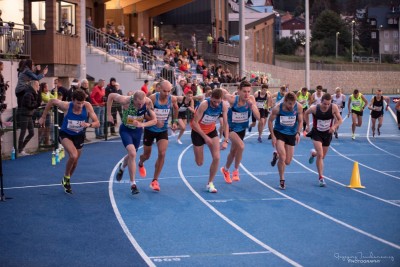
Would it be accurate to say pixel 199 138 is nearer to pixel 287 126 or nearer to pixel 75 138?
pixel 287 126

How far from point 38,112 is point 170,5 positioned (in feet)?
107

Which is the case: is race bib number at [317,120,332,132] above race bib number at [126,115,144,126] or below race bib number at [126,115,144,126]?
below

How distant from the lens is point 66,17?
102ft

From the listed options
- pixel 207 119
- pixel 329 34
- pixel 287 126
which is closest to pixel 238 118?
pixel 287 126

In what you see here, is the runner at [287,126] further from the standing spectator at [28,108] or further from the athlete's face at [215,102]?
the standing spectator at [28,108]

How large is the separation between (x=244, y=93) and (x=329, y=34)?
120722 millimetres

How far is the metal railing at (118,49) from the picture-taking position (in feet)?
121

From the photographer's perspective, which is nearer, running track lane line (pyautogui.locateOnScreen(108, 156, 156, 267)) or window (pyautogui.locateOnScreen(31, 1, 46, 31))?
running track lane line (pyautogui.locateOnScreen(108, 156, 156, 267))

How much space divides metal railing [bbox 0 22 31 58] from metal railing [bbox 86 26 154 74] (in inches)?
338

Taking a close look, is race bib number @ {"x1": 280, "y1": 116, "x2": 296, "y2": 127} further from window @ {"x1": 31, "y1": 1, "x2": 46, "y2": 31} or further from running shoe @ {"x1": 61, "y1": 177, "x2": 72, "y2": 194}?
window @ {"x1": 31, "y1": 1, "x2": 46, "y2": 31}

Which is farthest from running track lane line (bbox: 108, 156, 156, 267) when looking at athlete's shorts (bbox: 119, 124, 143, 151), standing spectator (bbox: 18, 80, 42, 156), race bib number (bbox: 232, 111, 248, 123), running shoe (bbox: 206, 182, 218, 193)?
standing spectator (bbox: 18, 80, 42, 156)

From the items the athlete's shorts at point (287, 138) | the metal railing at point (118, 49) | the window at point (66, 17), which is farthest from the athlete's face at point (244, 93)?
the metal railing at point (118, 49)

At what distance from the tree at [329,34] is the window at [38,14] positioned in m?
102

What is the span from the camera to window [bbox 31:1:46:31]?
2998 cm
